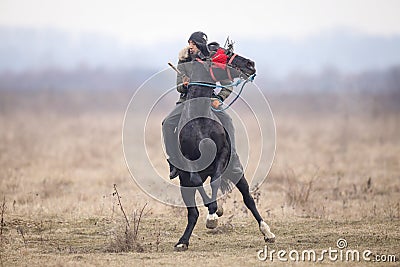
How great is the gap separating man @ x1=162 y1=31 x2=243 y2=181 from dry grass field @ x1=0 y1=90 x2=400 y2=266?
105 centimetres

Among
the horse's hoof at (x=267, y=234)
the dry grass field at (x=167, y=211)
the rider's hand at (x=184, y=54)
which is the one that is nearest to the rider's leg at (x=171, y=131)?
the rider's hand at (x=184, y=54)

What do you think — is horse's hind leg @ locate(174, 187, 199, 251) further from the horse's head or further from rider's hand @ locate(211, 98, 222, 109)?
the horse's head

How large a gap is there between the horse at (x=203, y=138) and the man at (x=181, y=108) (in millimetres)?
93

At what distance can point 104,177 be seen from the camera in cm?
1797

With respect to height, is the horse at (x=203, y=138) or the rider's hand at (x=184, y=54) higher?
the rider's hand at (x=184, y=54)

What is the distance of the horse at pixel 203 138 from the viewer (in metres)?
9.36

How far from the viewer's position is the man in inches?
383

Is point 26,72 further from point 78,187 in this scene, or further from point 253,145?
point 78,187

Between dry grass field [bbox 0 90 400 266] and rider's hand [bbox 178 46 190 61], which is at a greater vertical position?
rider's hand [bbox 178 46 190 61]

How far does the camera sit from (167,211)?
1291 cm

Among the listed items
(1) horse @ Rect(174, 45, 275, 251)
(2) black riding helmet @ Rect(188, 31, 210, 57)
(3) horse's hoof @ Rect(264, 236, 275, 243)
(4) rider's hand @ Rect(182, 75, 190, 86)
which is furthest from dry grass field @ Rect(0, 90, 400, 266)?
(2) black riding helmet @ Rect(188, 31, 210, 57)

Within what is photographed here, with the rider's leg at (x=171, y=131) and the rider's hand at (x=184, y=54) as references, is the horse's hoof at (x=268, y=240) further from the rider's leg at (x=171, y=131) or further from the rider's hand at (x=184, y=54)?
the rider's hand at (x=184, y=54)

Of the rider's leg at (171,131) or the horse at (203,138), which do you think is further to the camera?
the rider's leg at (171,131)

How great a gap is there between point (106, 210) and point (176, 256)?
3980 mm
